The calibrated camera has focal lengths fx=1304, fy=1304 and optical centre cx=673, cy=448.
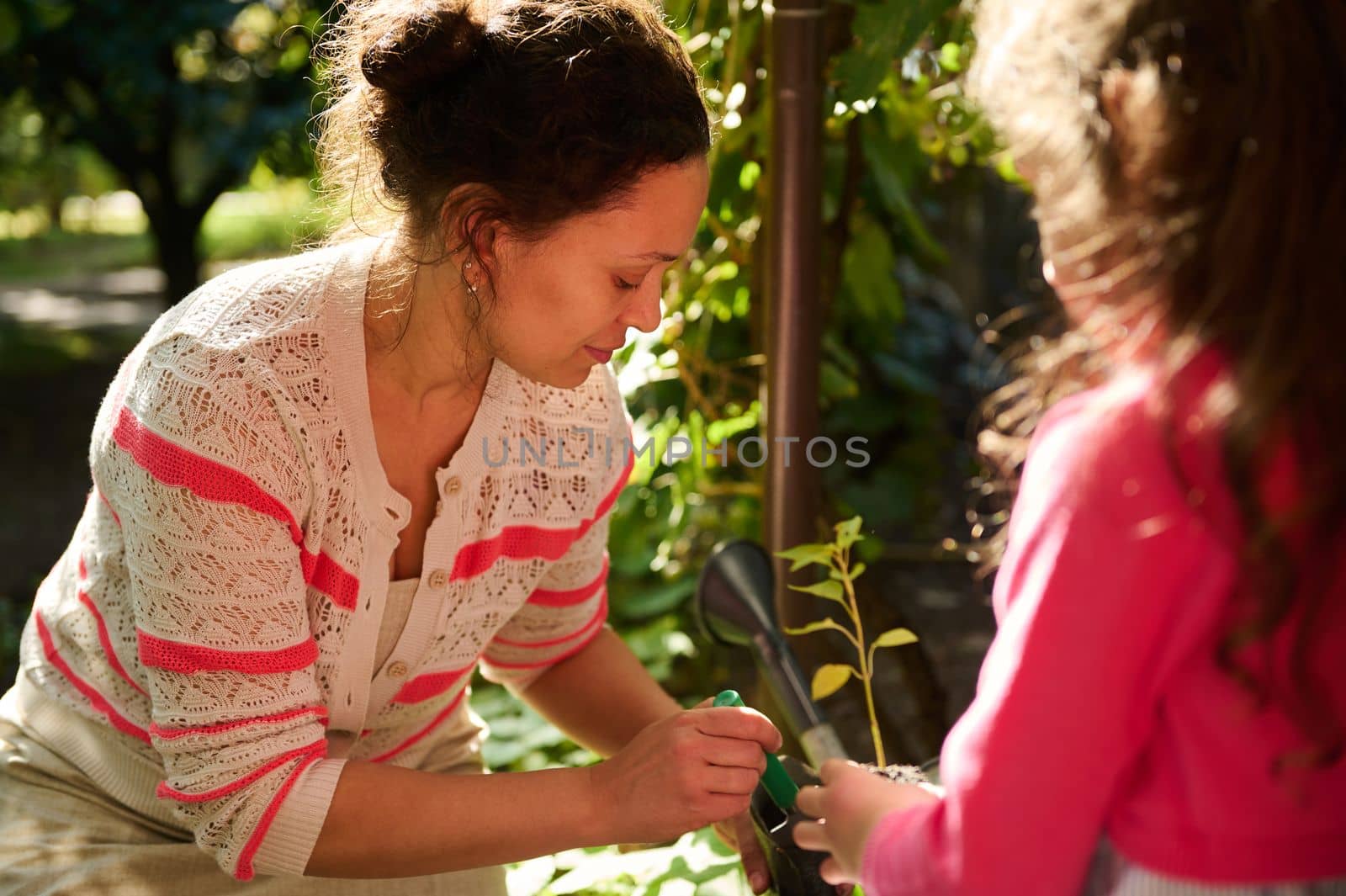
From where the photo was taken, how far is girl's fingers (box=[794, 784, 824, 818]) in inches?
38.5

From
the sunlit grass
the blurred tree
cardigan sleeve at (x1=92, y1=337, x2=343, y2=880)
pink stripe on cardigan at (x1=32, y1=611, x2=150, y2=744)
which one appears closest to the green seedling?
cardigan sleeve at (x1=92, y1=337, x2=343, y2=880)

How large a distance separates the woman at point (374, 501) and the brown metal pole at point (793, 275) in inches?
10.7

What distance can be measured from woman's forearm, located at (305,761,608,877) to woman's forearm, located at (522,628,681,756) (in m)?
0.29

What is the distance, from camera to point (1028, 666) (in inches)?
30.8

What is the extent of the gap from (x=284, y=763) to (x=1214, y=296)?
3.06 feet

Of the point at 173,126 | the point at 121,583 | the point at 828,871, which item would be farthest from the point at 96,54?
the point at 828,871

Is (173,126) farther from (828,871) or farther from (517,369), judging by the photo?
(828,871)

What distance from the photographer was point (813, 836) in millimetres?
976

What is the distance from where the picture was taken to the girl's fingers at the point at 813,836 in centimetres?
97

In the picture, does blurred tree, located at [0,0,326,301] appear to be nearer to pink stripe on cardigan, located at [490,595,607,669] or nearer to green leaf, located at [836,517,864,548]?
pink stripe on cardigan, located at [490,595,607,669]

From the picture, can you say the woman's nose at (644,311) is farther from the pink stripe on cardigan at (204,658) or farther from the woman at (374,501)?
the pink stripe on cardigan at (204,658)

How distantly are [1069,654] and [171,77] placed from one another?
354cm

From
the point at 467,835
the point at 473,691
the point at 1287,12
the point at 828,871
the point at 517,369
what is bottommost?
the point at 473,691

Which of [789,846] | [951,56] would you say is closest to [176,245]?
[951,56]
